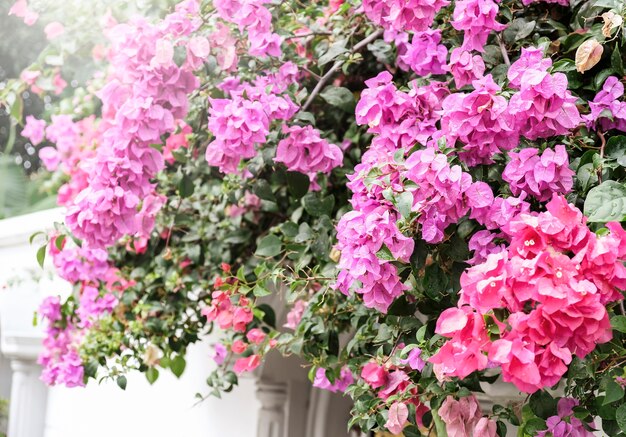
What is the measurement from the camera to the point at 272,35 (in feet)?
6.40

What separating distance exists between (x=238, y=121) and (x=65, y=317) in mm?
1489

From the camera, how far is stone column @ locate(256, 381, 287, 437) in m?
2.95

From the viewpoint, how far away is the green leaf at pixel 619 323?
1.25 m

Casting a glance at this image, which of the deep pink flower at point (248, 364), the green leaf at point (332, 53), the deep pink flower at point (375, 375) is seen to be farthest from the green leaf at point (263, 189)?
the deep pink flower at point (375, 375)

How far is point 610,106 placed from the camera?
156 cm

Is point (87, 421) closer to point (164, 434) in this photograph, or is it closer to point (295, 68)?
point (164, 434)

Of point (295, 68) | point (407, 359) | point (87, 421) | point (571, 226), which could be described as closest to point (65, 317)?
point (87, 421)

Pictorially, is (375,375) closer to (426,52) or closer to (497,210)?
(497,210)

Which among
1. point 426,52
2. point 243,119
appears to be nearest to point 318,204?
point 243,119

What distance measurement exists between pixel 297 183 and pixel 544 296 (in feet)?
3.35

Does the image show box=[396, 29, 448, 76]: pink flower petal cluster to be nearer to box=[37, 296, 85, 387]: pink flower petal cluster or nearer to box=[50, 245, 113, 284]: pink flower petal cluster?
box=[50, 245, 113, 284]: pink flower petal cluster

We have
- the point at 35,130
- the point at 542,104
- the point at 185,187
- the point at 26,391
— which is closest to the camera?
the point at 542,104

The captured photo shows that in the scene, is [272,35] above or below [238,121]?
above

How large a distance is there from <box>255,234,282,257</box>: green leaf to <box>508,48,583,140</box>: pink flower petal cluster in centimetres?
79
